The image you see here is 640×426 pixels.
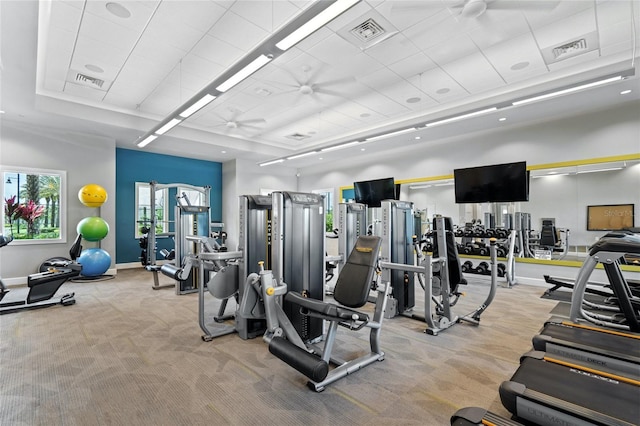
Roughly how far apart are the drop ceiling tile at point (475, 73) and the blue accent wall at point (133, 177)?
744cm

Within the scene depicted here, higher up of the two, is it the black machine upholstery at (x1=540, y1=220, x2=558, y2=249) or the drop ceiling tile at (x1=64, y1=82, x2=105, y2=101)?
the drop ceiling tile at (x1=64, y1=82, x2=105, y2=101)

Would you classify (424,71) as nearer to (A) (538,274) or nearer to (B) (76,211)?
(A) (538,274)

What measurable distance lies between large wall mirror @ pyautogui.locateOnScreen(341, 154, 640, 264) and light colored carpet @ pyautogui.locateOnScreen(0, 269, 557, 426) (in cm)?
264

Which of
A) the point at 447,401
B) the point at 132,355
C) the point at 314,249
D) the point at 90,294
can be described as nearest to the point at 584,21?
the point at 314,249

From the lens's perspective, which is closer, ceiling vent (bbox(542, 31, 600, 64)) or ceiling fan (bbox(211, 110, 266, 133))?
ceiling vent (bbox(542, 31, 600, 64))

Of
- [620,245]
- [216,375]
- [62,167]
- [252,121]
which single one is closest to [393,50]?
[620,245]

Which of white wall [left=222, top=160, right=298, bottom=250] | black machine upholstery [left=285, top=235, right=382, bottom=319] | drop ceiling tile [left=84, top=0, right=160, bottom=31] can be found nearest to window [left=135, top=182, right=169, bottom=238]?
white wall [left=222, top=160, right=298, bottom=250]

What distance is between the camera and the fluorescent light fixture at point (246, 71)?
319cm

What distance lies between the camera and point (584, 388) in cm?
164

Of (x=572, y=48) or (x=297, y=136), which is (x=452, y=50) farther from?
(x=297, y=136)

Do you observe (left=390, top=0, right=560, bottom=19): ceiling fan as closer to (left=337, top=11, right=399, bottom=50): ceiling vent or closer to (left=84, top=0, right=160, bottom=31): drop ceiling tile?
(left=337, top=11, right=399, bottom=50): ceiling vent

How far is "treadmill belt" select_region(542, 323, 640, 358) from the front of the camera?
2.03 m

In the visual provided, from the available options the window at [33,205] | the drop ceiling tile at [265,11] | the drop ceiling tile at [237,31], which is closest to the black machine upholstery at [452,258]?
the drop ceiling tile at [265,11]

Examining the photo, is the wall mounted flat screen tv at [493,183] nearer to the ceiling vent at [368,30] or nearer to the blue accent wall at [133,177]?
the ceiling vent at [368,30]
